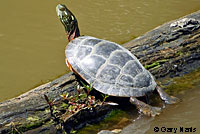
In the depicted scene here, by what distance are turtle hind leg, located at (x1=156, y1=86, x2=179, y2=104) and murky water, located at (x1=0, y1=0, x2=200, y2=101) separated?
7.94ft

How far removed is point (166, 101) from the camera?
4609 millimetres

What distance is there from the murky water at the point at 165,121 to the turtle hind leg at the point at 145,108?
0.06 m

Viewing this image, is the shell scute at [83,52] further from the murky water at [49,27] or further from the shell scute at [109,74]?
the murky water at [49,27]

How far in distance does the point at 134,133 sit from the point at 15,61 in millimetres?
3714

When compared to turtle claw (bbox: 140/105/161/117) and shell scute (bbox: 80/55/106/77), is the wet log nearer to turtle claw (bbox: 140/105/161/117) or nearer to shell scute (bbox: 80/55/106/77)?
shell scute (bbox: 80/55/106/77)

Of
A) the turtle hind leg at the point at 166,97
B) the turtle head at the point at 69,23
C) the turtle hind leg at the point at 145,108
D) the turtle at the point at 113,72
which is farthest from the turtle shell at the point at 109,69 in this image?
the turtle head at the point at 69,23

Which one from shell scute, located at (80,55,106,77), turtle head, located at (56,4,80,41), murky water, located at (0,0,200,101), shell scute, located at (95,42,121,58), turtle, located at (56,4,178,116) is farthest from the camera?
murky water, located at (0,0,200,101)

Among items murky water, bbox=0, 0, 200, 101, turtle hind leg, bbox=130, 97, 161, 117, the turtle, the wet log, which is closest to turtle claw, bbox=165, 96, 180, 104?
the turtle

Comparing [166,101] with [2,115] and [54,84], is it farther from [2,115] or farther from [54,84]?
[2,115]

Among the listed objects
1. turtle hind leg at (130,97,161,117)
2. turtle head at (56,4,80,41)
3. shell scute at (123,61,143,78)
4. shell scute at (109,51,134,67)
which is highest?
turtle head at (56,4,80,41)

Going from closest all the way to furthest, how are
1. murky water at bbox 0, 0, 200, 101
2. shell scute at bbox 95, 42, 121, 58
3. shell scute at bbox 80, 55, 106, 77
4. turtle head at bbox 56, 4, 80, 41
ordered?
shell scute at bbox 80, 55, 106, 77 → shell scute at bbox 95, 42, 121, 58 → turtle head at bbox 56, 4, 80, 41 → murky water at bbox 0, 0, 200, 101

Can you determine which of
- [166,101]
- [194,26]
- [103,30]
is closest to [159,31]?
[194,26]

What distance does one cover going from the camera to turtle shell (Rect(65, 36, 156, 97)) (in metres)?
4.29

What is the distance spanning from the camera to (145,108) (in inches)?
172
